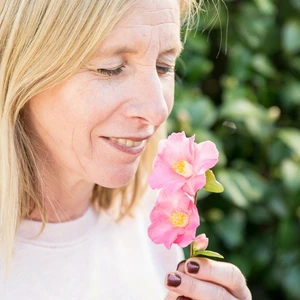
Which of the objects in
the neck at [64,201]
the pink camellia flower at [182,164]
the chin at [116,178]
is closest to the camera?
the pink camellia flower at [182,164]

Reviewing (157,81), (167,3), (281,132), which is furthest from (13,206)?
(281,132)

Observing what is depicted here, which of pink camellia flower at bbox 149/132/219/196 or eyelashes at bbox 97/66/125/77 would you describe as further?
eyelashes at bbox 97/66/125/77

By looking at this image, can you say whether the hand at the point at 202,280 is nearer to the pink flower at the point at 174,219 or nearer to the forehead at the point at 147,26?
the pink flower at the point at 174,219

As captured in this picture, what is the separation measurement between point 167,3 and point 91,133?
318 mm

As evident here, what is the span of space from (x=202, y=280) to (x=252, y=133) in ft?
4.99

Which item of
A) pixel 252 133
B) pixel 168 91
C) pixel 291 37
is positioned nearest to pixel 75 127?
pixel 168 91

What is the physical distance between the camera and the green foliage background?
297 centimetres

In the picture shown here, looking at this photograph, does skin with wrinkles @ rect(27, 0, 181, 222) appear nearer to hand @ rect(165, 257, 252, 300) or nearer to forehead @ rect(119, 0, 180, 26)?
forehead @ rect(119, 0, 180, 26)

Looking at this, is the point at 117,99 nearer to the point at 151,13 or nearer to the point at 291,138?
the point at 151,13

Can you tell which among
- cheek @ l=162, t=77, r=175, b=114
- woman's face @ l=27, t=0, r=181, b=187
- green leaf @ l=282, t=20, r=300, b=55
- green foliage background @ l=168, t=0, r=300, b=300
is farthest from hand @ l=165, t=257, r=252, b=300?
green leaf @ l=282, t=20, r=300, b=55

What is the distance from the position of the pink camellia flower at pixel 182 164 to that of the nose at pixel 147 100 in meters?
0.12

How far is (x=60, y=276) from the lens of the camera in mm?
1818

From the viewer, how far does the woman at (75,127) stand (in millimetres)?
1568

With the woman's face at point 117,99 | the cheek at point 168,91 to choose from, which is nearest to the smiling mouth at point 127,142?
the woman's face at point 117,99
